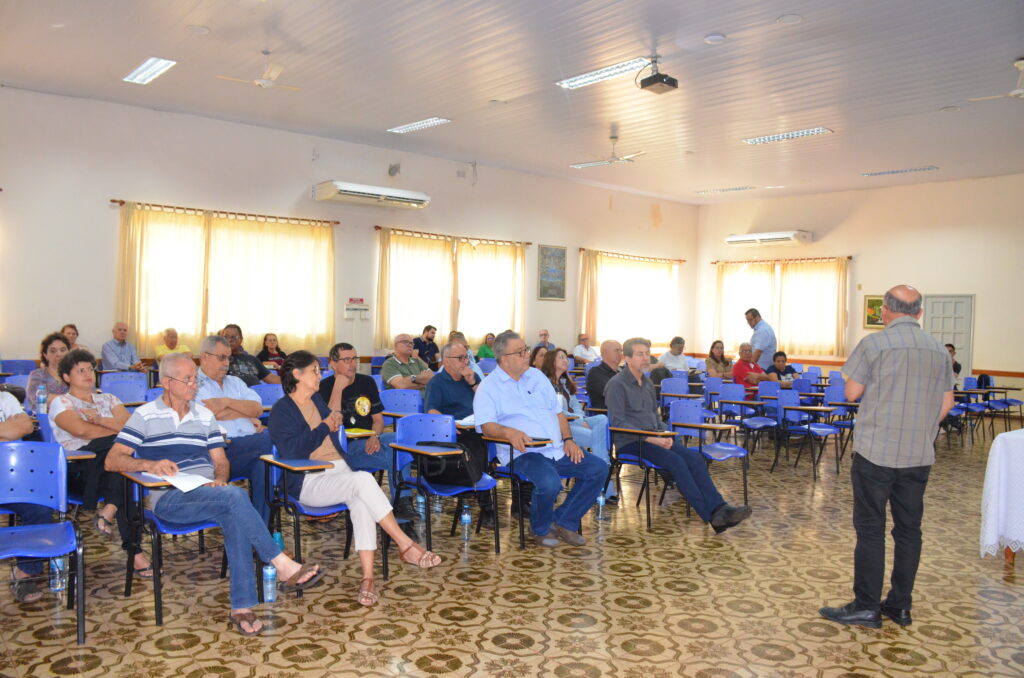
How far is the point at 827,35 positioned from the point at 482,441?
4.71 metres

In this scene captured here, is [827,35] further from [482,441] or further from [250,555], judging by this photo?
[250,555]

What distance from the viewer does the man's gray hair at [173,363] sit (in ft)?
12.4

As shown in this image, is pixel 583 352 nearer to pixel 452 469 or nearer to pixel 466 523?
pixel 466 523

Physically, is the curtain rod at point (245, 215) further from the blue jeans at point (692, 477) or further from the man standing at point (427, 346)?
the blue jeans at point (692, 477)

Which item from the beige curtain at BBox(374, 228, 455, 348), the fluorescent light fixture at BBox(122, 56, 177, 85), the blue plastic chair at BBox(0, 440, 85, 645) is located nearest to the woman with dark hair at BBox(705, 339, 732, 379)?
the beige curtain at BBox(374, 228, 455, 348)

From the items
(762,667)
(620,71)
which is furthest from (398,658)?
(620,71)

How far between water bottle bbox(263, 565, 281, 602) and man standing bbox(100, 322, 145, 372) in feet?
19.5

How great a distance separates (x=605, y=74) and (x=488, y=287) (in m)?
5.78

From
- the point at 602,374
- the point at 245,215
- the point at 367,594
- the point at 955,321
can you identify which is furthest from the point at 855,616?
the point at 955,321

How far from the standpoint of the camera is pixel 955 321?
43.7ft

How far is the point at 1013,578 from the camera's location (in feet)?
14.8

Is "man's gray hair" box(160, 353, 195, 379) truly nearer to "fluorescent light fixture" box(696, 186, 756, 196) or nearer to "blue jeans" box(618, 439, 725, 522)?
"blue jeans" box(618, 439, 725, 522)

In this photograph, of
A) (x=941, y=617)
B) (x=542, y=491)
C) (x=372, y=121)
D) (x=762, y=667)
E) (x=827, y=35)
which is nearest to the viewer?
(x=762, y=667)

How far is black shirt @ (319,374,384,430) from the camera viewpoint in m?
5.25
